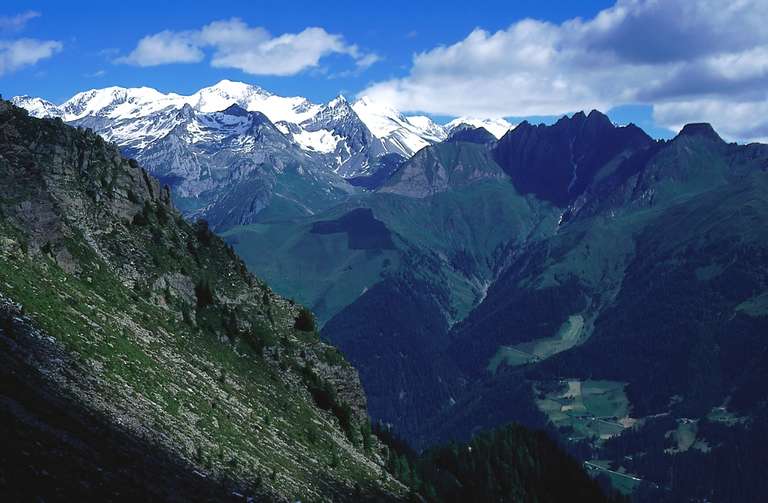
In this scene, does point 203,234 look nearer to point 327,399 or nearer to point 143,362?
point 327,399

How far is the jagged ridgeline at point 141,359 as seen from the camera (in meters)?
50.4

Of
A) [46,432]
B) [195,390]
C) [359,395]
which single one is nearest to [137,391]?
[195,390]

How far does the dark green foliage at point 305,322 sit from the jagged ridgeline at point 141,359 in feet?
0.70

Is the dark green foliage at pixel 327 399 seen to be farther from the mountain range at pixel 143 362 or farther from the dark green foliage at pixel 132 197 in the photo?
the dark green foliage at pixel 132 197

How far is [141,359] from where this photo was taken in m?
72.2

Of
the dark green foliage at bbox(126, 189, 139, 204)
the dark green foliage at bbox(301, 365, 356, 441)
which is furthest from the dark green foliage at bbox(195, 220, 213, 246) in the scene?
the dark green foliage at bbox(301, 365, 356, 441)

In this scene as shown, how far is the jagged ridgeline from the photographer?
50.4 metres

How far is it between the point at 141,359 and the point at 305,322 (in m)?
50.1

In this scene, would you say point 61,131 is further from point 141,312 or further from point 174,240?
point 141,312

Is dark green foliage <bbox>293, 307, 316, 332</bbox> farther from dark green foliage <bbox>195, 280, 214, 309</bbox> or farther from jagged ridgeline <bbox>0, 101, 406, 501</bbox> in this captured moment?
dark green foliage <bbox>195, 280, 214, 309</bbox>

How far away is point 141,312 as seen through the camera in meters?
85.5

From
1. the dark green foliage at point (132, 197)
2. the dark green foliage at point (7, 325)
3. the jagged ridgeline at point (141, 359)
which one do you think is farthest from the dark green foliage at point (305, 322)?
the dark green foliage at point (7, 325)

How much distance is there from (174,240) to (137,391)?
43788mm

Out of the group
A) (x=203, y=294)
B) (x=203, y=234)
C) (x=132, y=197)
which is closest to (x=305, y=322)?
(x=203, y=234)
